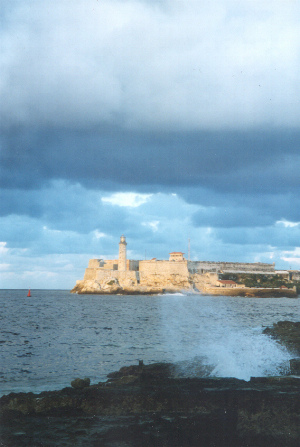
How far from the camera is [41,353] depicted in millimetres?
18438

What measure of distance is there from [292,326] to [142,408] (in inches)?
637

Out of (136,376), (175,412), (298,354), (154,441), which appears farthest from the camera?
(298,354)

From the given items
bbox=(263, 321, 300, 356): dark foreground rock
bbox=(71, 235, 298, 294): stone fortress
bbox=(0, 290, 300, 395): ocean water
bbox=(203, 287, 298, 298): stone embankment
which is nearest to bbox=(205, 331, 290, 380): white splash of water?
bbox=(0, 290, 300, 395): ocean water

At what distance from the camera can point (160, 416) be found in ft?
25.8

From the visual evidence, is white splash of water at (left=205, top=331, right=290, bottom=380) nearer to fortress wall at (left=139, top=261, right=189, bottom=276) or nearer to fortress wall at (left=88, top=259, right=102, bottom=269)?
fortress wall at (left=139, top=261, right=189, bottom=276)

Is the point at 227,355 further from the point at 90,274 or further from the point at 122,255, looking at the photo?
the point at 90,274

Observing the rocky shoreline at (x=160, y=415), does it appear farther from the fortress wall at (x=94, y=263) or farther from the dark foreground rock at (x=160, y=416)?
the fortress wall at (x=94, y=263)

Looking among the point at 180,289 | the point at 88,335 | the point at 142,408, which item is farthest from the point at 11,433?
the point at 180,289

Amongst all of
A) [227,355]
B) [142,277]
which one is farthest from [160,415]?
[142,277]

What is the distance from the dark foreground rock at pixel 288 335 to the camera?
670 inches

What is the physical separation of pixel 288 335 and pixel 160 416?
44.1 ft

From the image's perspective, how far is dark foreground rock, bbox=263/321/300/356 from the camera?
1702 centimetres

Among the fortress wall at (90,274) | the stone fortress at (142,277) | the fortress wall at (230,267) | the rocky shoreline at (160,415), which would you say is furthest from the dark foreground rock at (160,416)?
the fortress wall at (230,267)

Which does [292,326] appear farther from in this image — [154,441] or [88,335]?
[154,441]
